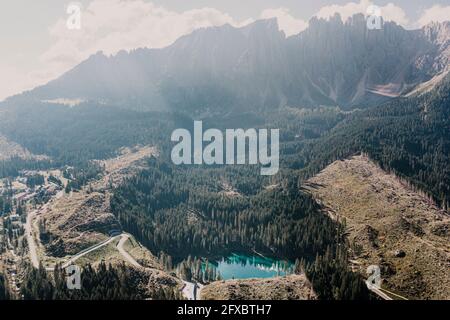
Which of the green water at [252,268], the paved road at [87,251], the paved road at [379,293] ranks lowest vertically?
the green water at [252,268]

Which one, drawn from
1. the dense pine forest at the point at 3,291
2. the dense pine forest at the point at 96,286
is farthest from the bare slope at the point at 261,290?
the dense pine forest at the point at 3,291

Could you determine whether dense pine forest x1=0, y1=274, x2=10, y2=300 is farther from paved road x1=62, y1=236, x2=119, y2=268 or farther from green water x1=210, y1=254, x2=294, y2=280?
green water x1=210, y1=254, x2=294, y2=280

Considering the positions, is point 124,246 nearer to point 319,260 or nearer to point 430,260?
point 319,260

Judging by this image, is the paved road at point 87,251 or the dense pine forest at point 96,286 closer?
the dense pine forest at point 96,286

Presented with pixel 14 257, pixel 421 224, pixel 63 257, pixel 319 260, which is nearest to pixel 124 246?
pixel 63 257

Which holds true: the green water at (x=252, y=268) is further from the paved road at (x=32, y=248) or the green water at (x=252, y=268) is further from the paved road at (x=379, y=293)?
the paved road at (x=32, y=248)

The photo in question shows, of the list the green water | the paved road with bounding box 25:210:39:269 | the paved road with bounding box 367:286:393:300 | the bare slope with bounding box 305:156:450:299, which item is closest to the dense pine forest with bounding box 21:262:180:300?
the paved road with bounding box 25:210:39:269

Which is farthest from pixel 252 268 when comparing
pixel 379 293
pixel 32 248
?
pixel 32 248
